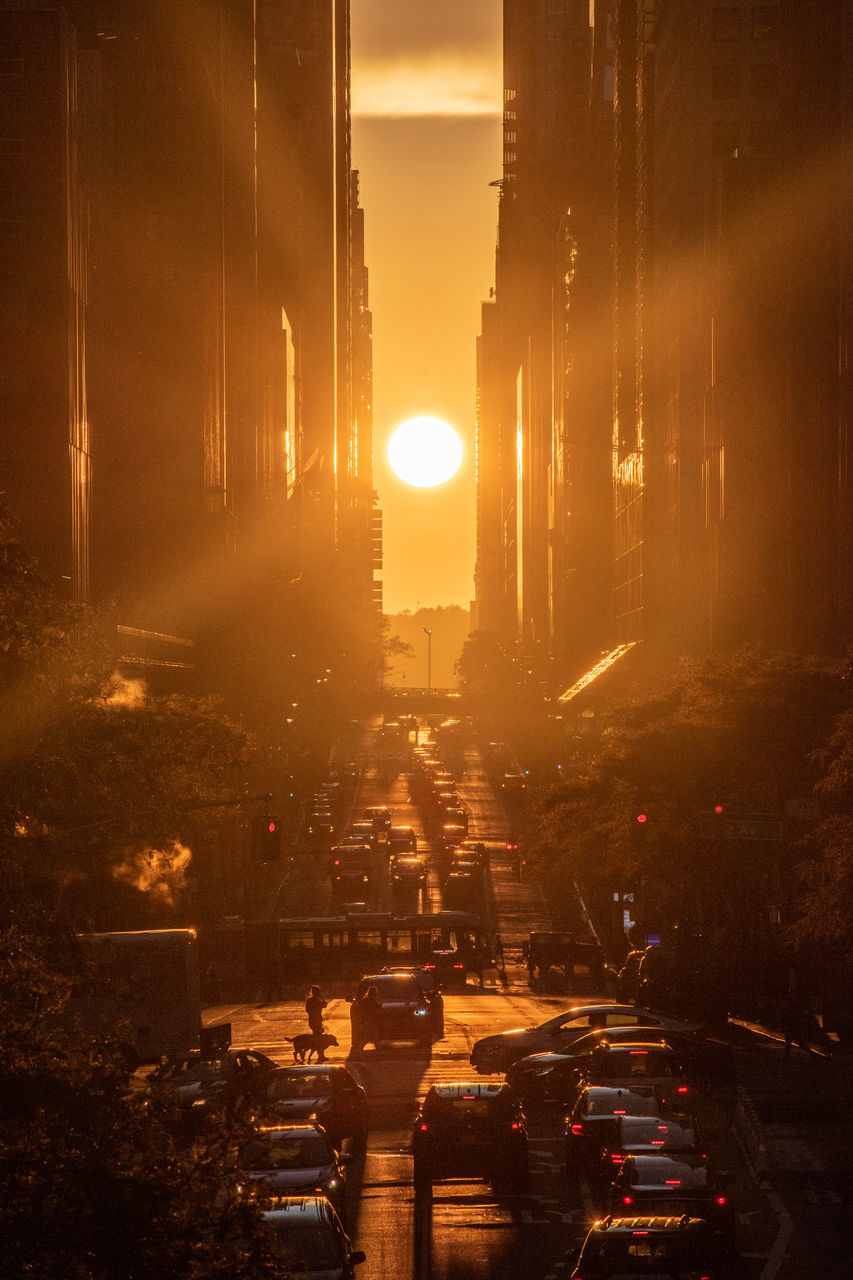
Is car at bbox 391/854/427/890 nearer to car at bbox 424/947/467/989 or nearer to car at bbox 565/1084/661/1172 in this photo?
car at bbox 424/947/467/989

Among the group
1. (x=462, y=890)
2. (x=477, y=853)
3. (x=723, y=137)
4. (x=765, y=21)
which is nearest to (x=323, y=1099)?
(x=462, y=890)

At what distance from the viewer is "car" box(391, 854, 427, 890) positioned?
80.9 metres

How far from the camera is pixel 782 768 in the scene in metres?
51.0

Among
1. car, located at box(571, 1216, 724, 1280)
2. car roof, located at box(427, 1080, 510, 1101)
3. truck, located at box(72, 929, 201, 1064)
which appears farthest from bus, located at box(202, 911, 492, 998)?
car, located at box(571, 1216, 724, 1280)

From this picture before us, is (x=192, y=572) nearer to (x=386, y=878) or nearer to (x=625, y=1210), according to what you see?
(x=386, y=878)

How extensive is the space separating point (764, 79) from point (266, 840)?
69.7 metres

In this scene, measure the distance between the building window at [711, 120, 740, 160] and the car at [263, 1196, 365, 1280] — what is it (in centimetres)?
8929

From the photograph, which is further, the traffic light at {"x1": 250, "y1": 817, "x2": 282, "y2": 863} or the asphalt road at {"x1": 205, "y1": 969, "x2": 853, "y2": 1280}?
the traffic light at {"x1": 250, "y1": 817, "x2": 282, "y2": 863}

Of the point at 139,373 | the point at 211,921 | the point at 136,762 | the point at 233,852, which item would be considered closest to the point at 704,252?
the point at 139,373

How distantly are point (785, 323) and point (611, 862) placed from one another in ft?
159

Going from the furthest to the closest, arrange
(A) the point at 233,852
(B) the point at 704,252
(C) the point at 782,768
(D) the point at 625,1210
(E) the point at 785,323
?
(B) the point at 704,252 < (E) the point at 785,323 < (A) the point at 233,852 < (C) the point at 782,768 < (D) the point at 625,1210

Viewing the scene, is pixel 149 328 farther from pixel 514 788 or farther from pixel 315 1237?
pixel 315 1237

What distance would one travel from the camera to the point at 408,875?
81438 millimetres

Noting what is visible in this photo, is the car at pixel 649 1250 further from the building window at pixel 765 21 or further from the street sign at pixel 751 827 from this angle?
the building window at pixel 765 21
